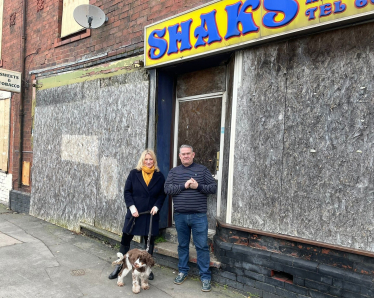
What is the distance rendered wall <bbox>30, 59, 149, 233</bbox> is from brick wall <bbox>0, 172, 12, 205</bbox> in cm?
173

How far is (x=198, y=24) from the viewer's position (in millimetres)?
4504

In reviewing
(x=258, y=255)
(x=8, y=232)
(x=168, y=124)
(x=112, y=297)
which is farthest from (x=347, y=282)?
(x=8, y=232)

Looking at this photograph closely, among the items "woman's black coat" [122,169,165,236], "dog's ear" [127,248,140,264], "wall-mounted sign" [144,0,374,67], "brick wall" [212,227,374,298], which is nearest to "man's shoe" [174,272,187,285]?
"brick wall" [212,227,374,298]

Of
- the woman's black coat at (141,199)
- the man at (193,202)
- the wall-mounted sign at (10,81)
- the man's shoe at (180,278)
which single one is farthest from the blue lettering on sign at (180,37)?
the wall-mounted sign at (10,81)

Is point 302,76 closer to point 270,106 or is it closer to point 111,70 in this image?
point 270,106

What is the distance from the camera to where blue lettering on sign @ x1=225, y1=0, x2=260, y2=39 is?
3.94m

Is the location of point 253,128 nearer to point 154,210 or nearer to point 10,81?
point 154,210

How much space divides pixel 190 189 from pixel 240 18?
7.26ft

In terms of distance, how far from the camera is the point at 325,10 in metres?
3.36

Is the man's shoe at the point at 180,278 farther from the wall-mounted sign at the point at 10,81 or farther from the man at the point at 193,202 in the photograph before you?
the wall-mounted sign at the point at 10,81

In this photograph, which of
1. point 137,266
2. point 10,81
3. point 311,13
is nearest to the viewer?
point 311,13

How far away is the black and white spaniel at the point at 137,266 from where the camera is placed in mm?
3812

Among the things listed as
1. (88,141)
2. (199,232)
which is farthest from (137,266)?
(88,141)

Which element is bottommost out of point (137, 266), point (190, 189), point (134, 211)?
point (137, 266)
